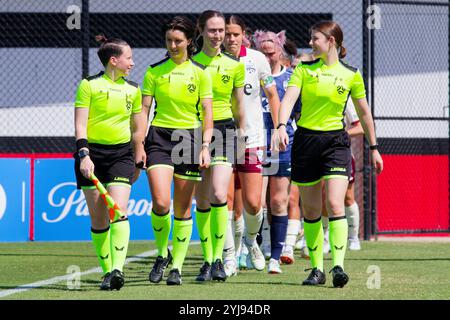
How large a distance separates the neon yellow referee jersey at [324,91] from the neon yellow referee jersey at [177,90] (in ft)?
2.37

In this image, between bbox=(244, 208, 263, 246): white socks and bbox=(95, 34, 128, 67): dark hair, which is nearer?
bbox=(95, 34, 128, 67): dark hair

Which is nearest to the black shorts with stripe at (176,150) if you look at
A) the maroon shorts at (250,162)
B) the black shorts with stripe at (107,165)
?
the black shorts with stripe at (107,165)

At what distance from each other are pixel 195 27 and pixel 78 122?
4.44 feet

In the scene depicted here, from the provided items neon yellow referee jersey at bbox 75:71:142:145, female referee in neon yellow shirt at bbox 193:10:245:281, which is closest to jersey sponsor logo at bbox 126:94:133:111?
neon yellow referee jersey at bbox 75:71:142:145

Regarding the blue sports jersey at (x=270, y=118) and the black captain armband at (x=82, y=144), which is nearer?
A: the black captain armband at (x=82, y=144)

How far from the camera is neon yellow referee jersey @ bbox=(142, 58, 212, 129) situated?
8.48 meters

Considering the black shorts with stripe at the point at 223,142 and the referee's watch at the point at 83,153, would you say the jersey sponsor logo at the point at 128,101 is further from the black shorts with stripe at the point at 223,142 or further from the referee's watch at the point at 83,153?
the black shorts with stripe at the point at 223,142

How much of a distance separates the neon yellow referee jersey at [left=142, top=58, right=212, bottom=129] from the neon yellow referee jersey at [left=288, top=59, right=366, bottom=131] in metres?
0.72

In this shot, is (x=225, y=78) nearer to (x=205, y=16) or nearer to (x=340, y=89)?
(x=205, y=16)

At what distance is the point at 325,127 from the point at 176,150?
117 centimetres

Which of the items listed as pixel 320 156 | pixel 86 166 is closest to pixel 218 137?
pixel 320 156

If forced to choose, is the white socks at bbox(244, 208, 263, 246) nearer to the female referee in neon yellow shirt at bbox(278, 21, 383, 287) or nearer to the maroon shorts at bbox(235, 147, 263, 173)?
the maroon shorts at bbox(235, 147, 263, 173)

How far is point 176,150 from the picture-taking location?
8516mm

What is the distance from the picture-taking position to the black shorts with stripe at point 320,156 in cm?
832
